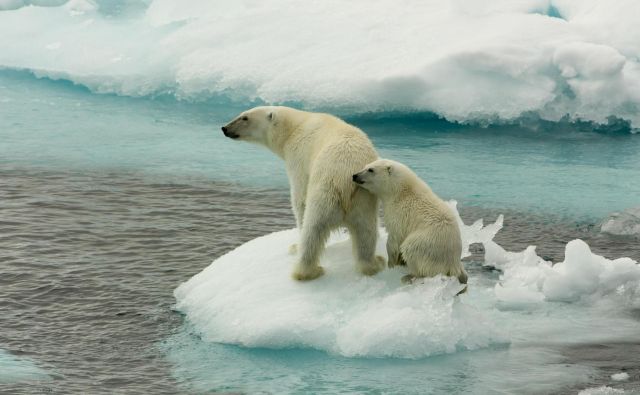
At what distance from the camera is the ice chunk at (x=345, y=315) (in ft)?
17.8

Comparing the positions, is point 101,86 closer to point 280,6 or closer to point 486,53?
point 280,6

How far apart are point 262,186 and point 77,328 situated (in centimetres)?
417

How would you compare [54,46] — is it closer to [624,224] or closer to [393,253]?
[624,224]

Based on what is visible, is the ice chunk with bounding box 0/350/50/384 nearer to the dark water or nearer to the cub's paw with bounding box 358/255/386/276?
the dark water

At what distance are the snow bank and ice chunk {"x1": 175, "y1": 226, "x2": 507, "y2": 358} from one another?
19.6 feet

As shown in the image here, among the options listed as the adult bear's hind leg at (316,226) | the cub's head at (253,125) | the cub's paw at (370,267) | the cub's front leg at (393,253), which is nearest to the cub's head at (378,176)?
the adult bear's hind leg at (316,226)

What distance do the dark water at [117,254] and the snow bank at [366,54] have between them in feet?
9.32

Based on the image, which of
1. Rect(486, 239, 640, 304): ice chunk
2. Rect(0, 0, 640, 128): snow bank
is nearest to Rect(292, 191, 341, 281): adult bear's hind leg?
Rect(486, 239, 640, 304): ice chunk

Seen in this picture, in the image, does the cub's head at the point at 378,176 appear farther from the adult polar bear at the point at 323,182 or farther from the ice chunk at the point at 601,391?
the ice chunk at the point at 601,391

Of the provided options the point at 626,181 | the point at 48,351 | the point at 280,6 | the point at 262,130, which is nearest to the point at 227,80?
the point at 280,6

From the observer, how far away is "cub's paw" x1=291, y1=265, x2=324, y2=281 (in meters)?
5.84

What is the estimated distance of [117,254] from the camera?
25.0ft

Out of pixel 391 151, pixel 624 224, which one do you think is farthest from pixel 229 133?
pixel 391 151

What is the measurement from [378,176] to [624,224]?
382 cm
